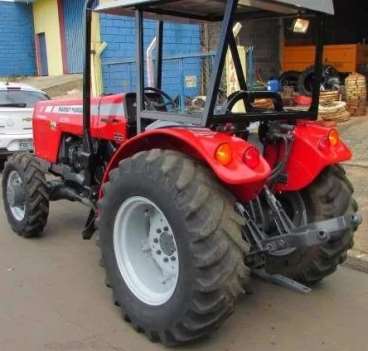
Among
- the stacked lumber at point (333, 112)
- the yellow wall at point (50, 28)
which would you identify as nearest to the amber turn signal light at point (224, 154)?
the stacked lumber at point (333, 112)

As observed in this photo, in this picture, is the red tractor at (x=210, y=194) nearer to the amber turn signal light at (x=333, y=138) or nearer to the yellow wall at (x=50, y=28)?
the amber turn signal light at (x=333, y=138)

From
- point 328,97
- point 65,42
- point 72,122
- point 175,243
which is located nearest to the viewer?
point 175,243

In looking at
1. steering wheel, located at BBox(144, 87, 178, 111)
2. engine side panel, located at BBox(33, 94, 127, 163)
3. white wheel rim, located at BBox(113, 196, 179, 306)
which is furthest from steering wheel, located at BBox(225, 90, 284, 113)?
engine side panel, located at BBox(33, 94, 127, 163)

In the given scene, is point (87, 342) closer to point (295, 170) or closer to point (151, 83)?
point (295, 170)

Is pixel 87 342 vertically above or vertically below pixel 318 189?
below

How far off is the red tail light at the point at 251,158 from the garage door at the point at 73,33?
1579cm

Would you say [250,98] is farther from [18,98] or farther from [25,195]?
[18,98]

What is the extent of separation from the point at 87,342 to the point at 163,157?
1.31 m

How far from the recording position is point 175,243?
3289 millimetres

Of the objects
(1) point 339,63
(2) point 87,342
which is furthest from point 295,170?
(1) point 339,63

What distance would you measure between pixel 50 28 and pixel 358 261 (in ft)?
56.9

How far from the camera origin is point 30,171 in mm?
5410

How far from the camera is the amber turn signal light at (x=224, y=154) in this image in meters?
3.11

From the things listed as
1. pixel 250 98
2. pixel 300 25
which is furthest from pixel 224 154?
pixel 300 25
